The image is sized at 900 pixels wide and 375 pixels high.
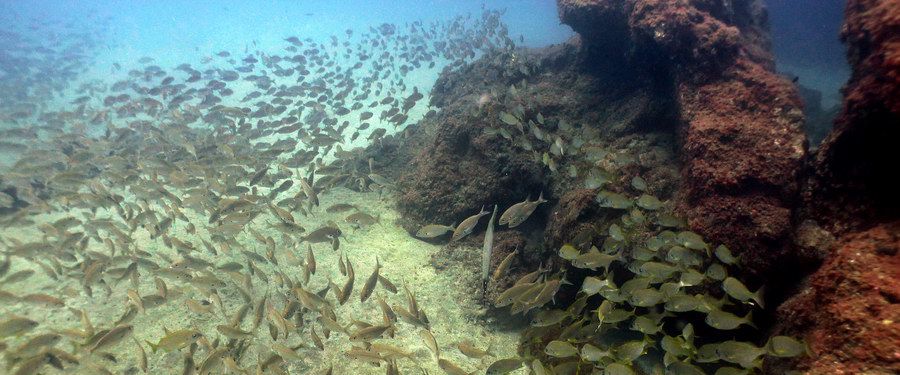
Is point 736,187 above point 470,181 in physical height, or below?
below

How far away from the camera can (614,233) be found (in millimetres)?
5027

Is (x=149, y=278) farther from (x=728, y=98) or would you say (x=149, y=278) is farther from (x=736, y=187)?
(x=728, y=98)

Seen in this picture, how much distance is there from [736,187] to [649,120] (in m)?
3.21

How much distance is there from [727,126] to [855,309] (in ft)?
10.3

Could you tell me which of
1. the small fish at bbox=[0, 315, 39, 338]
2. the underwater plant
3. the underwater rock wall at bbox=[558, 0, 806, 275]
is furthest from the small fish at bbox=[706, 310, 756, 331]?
the small fish at bbox=[0, 315, 39, 338]

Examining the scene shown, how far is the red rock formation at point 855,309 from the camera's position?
2.82m

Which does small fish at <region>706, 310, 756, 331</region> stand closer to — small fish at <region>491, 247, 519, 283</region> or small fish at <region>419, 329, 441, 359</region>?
small fish at <region>491, 247, 519, 283</region>

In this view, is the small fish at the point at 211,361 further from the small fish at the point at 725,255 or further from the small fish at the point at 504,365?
the small fish at the point at 725,255

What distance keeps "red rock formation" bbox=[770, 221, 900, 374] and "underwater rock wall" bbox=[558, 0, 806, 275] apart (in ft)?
2.52

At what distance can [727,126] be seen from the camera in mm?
5496

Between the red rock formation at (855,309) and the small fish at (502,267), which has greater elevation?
the small fish at (502,267)

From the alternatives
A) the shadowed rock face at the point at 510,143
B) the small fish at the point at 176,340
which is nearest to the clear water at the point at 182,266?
the small fish at the point at 176,340

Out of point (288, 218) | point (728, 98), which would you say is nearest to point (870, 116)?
point (728, 98)

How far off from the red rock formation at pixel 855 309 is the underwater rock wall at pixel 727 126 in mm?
767
